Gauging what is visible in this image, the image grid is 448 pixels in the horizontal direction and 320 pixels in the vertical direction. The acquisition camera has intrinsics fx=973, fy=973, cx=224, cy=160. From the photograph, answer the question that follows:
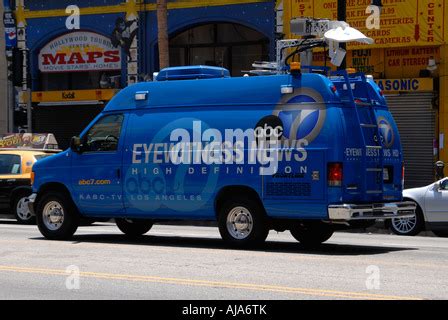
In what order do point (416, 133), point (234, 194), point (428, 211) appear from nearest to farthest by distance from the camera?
point (234, 194) < point (428, 211) < point (416, 133)

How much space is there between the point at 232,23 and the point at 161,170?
15142mm

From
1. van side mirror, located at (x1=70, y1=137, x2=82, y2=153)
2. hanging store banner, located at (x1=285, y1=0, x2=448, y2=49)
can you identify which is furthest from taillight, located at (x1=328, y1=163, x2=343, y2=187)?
hanging store banner, located at (x1=285, y1=0, x2=448, y2=49)

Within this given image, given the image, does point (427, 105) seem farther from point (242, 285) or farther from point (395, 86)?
point (242, 285)

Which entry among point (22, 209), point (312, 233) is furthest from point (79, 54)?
point (312, 233)

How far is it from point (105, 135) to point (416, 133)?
43.3 feet

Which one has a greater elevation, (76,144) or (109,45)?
(109,45)

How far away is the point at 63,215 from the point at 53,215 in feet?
0.92

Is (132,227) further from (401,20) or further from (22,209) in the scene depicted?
(401,20)

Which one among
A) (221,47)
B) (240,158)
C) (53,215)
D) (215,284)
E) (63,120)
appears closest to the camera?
(215,284)

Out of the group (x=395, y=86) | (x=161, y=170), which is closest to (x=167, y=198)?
(x=161, y=170)

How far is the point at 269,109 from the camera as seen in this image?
14.8 m

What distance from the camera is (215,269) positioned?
12391 millimetres

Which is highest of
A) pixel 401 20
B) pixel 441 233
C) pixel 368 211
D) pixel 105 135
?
pixel 401 20

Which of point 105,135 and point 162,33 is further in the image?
point 162,33
